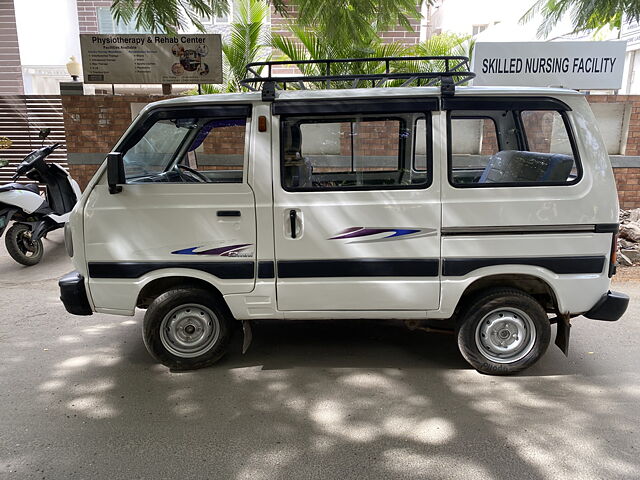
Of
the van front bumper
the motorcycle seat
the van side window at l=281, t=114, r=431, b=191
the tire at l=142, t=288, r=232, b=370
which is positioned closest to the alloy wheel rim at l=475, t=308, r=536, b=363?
the van side window at l=281, t=114, r=431, b=191

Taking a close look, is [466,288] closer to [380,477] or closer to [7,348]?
[380,477]

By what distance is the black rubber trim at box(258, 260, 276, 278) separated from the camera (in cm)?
375

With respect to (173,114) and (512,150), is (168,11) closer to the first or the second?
(173,114)

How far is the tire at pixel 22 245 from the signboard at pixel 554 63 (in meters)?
7.04

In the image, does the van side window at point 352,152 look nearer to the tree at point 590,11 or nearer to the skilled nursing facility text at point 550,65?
the tree at point 590,11

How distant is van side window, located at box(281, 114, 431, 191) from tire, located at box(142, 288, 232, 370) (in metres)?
1.11

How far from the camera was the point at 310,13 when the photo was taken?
4426 mm

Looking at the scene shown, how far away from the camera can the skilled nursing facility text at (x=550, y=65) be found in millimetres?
8055

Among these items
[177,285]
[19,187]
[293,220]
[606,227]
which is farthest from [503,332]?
[19,187]

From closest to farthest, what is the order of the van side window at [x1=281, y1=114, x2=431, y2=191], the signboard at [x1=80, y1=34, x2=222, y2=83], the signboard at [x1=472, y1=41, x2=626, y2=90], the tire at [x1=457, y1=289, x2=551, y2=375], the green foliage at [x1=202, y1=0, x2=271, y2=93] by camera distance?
the van side window at [x1=281, y1=114, x2=431, y2=191]
the tire at [x1=457, y1=289, x2=551, y2=375]
the signboard at [x1=472, y1=41, x2=626, y2=90]
the signboard at [x1=80, y1=34, x2=222, y2=83]
the green foliage at [x1=202, y1=0, x2=271, y2=93]

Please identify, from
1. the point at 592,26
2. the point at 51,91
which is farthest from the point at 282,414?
the point at 51,91

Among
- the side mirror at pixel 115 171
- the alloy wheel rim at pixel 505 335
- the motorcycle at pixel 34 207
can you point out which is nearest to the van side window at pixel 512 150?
the alloy wheel rim at pixel 505 335

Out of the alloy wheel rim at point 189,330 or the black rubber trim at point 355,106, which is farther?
the alloy wheel rim at point 189,330

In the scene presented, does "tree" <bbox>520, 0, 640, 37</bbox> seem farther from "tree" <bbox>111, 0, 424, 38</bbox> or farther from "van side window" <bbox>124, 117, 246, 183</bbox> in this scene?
"van side window" <bbox>124, 117, 246, 183</bbox>
